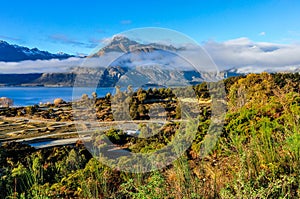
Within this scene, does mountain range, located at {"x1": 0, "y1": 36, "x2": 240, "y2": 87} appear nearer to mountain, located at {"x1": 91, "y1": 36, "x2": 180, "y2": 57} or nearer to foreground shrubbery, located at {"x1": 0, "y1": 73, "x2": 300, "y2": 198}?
mountain, located at {"x1": 91, "y1": 36, "x2": 180, "y2": 57}

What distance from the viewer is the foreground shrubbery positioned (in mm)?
2244

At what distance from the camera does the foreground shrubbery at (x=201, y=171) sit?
2244 mm

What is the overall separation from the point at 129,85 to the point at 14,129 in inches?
152

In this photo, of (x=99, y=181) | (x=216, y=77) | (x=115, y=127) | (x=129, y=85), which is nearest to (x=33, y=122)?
(x=115, y=127)

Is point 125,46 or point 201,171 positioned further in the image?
point 125,46

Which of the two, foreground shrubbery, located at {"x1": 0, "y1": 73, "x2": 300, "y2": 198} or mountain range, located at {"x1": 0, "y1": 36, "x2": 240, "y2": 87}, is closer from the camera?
foreground shrubbery, located at {"x1": 0, "y1": 73, "x2": 300, "y2": 198}

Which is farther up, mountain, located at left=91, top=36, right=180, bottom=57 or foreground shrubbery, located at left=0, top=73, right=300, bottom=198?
mountain, located at left=91, top=36, right=180, bottom=57

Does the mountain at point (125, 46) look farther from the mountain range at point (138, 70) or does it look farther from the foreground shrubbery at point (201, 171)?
the foreground shrubbery at point (201, 171)

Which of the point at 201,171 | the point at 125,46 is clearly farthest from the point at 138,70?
the point at 201,171

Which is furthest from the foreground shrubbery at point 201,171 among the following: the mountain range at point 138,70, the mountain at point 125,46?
the mountain at point 125,46

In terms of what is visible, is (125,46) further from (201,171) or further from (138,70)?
(201,171)

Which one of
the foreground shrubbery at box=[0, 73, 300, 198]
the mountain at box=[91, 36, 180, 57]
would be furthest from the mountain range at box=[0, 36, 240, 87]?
the foreground shrubbery at box=[0, 73, 300, 198]

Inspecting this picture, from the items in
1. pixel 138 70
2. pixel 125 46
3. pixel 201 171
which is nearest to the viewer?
pixel 201 171

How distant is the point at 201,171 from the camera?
2.89 m
